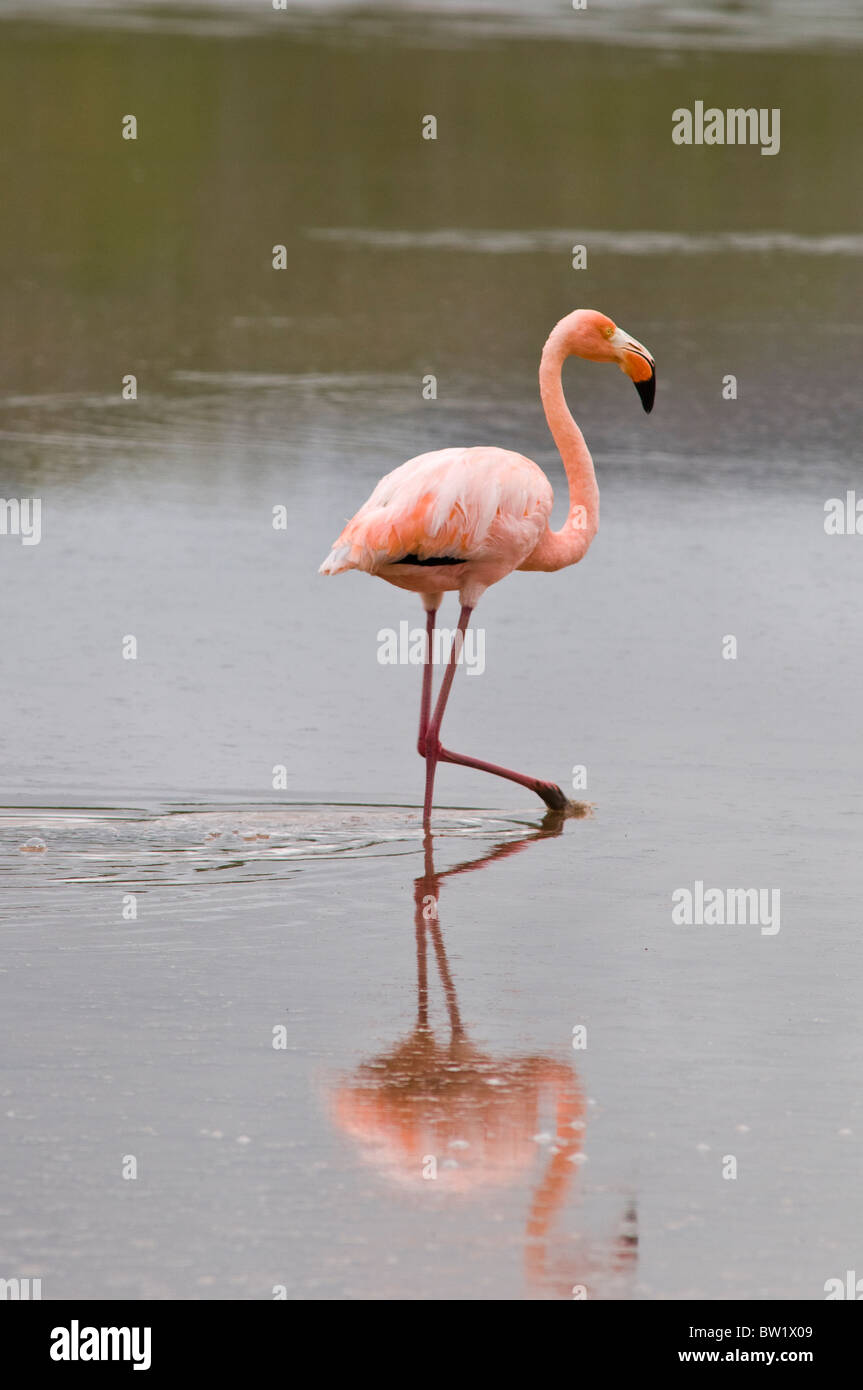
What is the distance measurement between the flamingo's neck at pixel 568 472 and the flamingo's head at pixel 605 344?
0.18 ft

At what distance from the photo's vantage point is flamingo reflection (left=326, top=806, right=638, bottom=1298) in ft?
16.4

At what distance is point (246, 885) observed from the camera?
7.63m

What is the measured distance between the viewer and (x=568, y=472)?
9.43 meters

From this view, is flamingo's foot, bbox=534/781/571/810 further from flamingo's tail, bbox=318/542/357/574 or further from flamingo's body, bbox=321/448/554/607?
flamingo's tail, bbox=318/542/357/574

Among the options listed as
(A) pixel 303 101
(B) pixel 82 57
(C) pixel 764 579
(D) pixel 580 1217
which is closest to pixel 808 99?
(A) pixel 303 101

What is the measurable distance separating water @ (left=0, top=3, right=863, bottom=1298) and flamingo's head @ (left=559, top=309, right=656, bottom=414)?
1.46 metres

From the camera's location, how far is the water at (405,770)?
5.29 m

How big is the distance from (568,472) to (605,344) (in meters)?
0.54

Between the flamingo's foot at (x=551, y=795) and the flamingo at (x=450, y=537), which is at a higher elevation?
the flamingo at (x=450, y=537)

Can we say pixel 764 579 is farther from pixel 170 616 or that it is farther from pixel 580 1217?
pixel 580 1217
